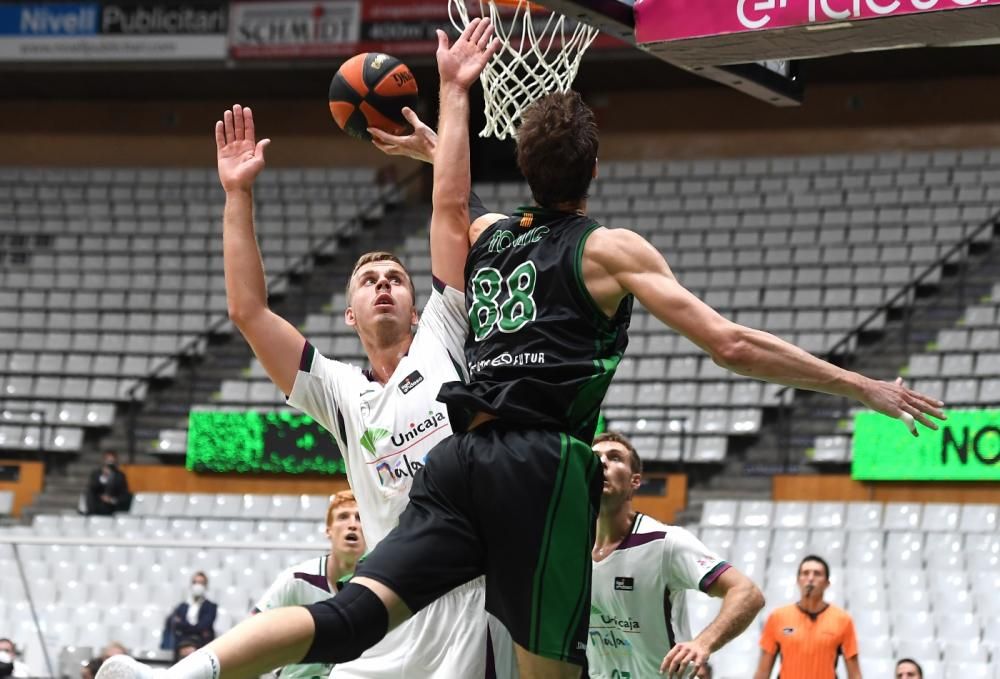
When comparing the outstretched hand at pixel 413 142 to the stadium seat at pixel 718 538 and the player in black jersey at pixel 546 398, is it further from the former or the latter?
the stadium seat at pixel 718 538

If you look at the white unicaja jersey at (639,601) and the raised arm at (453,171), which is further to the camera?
the white unicaja jersey at (639,601)

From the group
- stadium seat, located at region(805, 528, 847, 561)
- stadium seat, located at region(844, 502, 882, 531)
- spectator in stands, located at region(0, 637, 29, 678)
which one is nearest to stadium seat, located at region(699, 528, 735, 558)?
stadium seat, located at region(805, 528, 847, 561)

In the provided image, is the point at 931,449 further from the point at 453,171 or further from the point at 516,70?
the point at 453,171

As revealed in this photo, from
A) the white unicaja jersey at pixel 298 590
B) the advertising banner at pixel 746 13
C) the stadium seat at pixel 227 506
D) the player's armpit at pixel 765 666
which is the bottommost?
the player's armpit at pixel 765 666

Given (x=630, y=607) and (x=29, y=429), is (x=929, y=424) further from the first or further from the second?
(x=29, y=429)

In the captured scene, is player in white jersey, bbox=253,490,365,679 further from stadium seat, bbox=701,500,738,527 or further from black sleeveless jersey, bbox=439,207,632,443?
stadium seat, bbox=701,500,738,527

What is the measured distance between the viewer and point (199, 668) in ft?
11.0

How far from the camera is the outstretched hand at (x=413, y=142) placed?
468 cm

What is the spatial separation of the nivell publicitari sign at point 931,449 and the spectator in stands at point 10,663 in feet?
25.8

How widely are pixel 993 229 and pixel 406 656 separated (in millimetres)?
13661

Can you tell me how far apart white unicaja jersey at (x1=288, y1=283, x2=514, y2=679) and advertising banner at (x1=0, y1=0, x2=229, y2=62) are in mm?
15961

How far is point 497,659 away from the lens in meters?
4.19

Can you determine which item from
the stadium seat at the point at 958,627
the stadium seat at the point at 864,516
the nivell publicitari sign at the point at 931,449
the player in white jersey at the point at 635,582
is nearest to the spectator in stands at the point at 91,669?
the player in white jersey at the point at 635,582

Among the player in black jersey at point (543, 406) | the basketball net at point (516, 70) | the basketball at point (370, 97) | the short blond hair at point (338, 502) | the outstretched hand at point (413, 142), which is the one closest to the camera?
the player in black jersey at point (543, 406)
